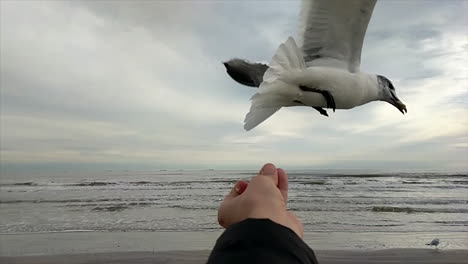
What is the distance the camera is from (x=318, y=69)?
146 inches

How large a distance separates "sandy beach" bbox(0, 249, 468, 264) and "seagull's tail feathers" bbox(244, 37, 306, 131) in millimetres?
2874

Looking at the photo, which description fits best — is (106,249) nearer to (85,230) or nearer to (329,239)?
(85,230)

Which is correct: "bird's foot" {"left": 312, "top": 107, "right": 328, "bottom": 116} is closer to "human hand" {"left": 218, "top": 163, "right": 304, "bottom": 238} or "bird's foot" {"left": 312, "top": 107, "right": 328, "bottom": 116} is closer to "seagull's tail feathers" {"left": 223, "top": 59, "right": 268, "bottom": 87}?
"seagull's tail feathers" {"left": 223, "top": 59, "right": 268, "bottom": 87}

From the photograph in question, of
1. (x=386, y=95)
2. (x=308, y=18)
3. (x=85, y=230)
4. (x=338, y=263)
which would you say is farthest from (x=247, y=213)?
(x=85, y=230)

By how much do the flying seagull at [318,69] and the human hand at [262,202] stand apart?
2.38 metres

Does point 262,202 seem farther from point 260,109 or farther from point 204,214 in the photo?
point 204,214

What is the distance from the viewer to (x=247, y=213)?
756 millimetres

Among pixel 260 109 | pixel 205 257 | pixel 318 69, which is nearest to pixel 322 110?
pixel 318 69

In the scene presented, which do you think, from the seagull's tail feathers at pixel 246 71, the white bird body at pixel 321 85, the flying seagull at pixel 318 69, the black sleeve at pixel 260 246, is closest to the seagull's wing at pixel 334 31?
the flying seagull at pixel 318 69

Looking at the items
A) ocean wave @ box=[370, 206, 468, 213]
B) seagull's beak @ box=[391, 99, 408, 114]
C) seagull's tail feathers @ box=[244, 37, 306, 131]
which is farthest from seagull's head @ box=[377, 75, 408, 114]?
ocean wave @ box=[370, 206, 468, 213]

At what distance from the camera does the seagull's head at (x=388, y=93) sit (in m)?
4.04

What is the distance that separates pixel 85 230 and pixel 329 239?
4391 mm

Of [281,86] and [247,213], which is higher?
[281,86]

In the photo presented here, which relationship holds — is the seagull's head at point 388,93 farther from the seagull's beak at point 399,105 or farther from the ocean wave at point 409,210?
the ocean wave at point 409,210
